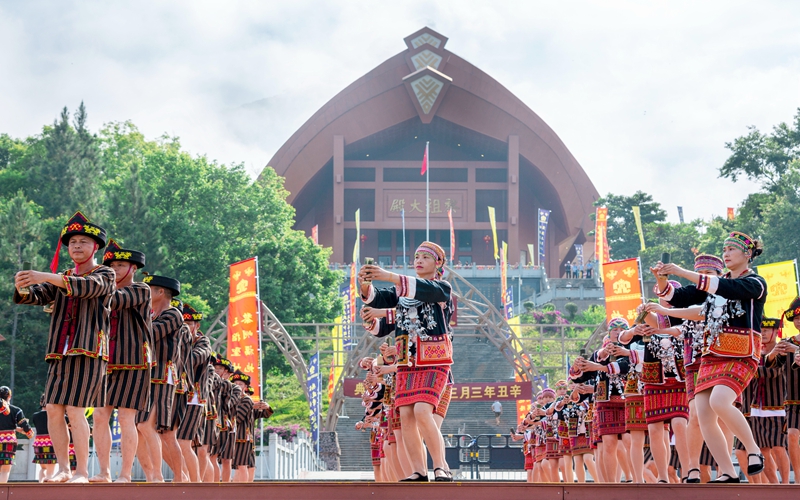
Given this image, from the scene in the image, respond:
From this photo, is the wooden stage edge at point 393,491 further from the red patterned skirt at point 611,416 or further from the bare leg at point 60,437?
the red patterned skirt at point 611,416

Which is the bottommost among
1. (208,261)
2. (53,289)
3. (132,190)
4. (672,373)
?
(672,373)

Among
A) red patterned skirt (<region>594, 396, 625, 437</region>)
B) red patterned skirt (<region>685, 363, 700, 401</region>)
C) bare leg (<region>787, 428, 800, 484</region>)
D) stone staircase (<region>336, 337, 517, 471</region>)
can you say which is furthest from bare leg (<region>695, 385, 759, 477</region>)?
stone staircase (<region>336, 337, 517, 471</region>)

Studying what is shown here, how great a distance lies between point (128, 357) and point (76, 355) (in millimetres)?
708

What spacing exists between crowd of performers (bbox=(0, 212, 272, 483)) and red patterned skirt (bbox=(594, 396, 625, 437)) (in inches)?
161

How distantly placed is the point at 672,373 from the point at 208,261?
25.5 metres

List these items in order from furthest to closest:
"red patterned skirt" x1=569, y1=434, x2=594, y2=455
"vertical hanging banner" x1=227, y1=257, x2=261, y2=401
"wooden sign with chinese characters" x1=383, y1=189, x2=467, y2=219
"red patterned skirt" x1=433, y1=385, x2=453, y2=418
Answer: "wooden sign with chinese characters" x1=383, y1=189, x2=467, y2=219
"vertical hanging banner" x1=227, y1=257, x2=261, y2=401
"red patterned skirt" x1=569, y1=434, x2=594, y2=455
"red patterned skirt" x1=433, y1=385, x2=453, y2=418

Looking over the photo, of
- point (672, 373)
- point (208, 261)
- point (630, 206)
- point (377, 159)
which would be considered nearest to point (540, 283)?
point (630, 206)

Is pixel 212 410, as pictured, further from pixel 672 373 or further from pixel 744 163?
pixel 744 163

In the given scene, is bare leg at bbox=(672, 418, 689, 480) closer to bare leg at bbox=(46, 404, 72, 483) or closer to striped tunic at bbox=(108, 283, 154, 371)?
striped tunic at bbox=(108, 283, 154, 371)

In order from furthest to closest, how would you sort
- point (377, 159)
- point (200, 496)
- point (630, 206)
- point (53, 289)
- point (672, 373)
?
1. point (377, 159)
2. point (630, 206)
3. point (672, 373)
4. point (53, 289)
5. point (200, 496)

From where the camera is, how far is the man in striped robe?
275 inches

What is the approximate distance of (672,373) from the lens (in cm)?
820

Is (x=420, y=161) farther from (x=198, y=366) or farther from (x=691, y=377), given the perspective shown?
(x=691, y=377)

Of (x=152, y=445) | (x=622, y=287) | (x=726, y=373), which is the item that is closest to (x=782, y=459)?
(x=726, y=373)
